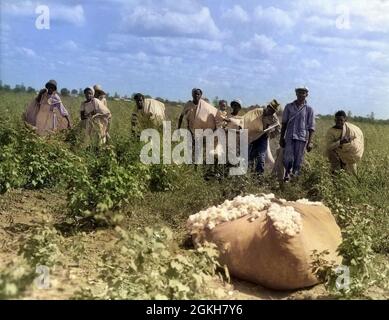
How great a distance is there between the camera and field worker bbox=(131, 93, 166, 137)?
7.67 metres

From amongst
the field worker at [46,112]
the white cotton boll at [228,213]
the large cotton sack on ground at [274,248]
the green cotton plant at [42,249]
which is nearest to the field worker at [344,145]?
the white cotton boll at [228,213]

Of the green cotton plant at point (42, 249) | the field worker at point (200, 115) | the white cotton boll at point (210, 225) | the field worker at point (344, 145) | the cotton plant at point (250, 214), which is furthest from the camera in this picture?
the field worker at point (200, 115)

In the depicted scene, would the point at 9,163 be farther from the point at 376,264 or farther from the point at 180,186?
the point at 376,264

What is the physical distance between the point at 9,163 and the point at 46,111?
208 cm

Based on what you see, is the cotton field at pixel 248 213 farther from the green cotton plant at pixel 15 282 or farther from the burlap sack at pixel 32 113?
the burlap sack at pixel 32 113

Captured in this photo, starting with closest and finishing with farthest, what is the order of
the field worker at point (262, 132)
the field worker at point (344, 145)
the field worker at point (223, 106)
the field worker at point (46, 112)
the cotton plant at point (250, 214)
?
the cotton plant at point (250, 214), the field worker at point (344, 145), the field worker at point (262, 132), the field worker at point (223, 106), the field worker at point (46, 112)

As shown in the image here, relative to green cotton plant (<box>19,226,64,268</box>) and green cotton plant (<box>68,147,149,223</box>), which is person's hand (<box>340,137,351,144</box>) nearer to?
green cotton plant (<box>68,147,149,223</box>)

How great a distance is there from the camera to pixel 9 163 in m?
6.65

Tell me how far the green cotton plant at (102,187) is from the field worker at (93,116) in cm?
219

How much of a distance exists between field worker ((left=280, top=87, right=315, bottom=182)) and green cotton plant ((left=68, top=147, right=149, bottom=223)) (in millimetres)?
2335

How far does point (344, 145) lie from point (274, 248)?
3.09 m

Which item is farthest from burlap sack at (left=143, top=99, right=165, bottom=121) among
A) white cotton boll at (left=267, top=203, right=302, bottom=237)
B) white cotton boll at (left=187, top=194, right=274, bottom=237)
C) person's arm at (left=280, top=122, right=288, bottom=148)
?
white cotton boll at (left=267, top=203, right=302, bottom=237)

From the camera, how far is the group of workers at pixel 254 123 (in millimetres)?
7559

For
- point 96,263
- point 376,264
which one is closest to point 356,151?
point 376,264
